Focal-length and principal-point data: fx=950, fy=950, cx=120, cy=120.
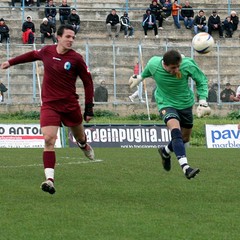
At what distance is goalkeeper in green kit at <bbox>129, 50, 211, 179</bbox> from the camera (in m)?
14.9

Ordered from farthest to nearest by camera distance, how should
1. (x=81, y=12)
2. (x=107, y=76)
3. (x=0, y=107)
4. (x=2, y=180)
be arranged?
(x=81, y=12), (x=107, y=76), (x=0, y=107), (x=2, y=180)

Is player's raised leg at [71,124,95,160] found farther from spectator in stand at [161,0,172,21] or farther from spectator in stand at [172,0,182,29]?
spectator in stand at [172,0,182,29]

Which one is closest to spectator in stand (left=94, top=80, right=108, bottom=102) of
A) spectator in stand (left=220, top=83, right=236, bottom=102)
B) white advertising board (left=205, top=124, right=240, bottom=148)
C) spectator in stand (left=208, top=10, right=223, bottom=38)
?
spectator in stand (left=220, top=83, right=236, bottom=102)

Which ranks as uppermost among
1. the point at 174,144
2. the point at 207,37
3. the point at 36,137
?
the point at 207,37

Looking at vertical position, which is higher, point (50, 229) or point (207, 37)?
point (207, 37)

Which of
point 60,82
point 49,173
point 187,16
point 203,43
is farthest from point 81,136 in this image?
point 187,16

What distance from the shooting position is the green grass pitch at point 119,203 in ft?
35.1

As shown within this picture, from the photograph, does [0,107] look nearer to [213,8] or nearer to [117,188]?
[213,8]

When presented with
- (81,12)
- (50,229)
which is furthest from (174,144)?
(81,12)

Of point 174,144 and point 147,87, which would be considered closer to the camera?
point 174,144

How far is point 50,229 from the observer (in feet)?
35.5

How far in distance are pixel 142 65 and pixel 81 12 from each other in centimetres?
740

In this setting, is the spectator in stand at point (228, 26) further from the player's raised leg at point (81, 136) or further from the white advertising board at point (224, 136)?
the player's raised leg at point (81, 136)

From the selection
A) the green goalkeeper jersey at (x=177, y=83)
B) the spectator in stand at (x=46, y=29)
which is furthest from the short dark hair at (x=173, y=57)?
the spectator in stand at (x=46, y=29)
